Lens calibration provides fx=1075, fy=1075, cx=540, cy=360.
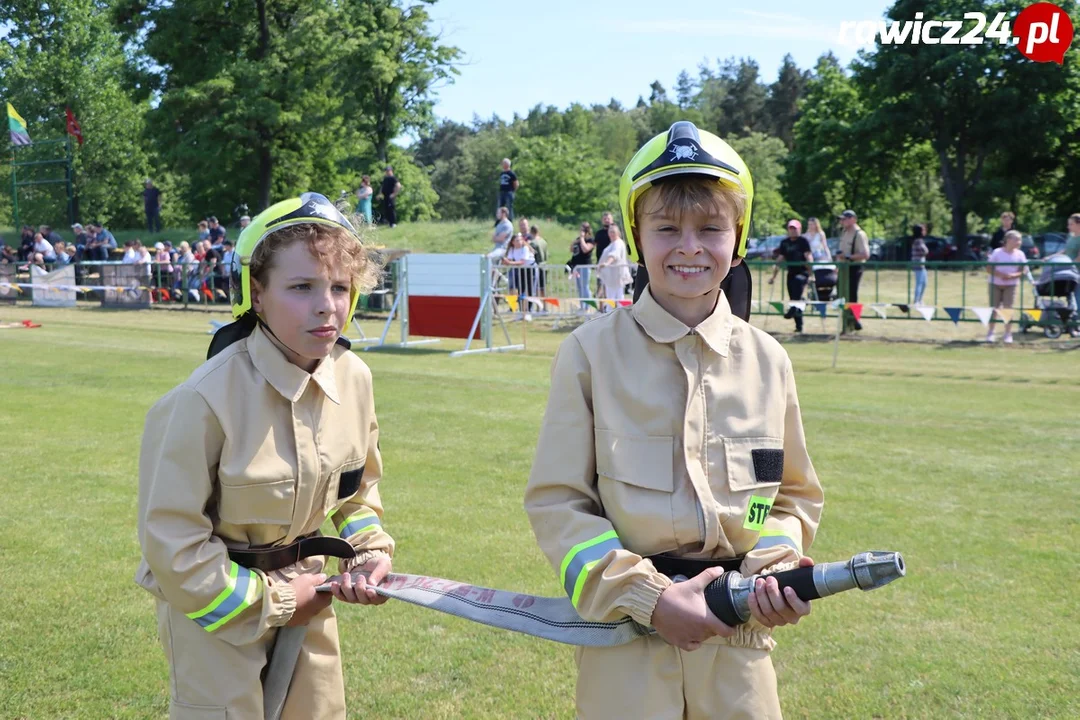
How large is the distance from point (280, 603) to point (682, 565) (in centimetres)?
106

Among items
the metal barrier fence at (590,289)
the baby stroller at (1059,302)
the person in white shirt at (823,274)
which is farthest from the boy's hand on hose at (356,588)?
the person in white shirt at (823,274)

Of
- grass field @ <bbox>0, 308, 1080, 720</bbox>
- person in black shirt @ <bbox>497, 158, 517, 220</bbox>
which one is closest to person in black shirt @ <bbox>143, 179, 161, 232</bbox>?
person in black shirt @ <bbox>497, 158, 517, 220</bbox>

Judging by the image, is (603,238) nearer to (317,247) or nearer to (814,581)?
(317,247)

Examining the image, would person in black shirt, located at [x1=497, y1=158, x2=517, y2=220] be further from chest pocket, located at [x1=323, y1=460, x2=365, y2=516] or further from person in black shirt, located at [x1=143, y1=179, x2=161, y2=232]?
chest pocket, located at [x1=323, y1=460, x2=365, y2=516]

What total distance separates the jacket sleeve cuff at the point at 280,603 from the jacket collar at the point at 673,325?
1.16 metres

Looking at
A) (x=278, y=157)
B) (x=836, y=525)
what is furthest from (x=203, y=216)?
(x=836, y=525)

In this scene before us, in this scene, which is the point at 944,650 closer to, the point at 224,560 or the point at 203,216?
the point at 224,560

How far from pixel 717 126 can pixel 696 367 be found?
110m

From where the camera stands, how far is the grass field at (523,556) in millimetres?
4344

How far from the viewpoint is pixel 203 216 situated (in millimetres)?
52281

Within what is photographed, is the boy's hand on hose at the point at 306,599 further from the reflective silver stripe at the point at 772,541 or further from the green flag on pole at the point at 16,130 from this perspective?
the green flag on pole at the point at 16,130

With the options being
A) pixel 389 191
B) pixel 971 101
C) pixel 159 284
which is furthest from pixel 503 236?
pixel 971 101

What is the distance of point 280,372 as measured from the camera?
2832mm

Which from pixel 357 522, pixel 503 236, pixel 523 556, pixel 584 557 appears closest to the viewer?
pixel 584 557
